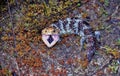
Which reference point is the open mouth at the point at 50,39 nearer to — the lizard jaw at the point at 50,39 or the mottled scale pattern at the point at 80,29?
the lizard jaw at the point at 50,39

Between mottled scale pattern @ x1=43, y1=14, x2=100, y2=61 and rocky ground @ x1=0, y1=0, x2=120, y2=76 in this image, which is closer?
rocky ground @ x1=0, y1=0, x2=120, y2=76

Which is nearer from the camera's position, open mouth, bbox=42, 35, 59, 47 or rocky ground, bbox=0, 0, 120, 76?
rocky ground, bbox=0, 0, 120, 76

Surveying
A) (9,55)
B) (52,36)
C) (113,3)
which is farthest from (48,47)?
(113,3)

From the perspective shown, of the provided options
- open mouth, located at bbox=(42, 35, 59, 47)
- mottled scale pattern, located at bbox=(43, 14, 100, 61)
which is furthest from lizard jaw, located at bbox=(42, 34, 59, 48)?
mottled scale pattern, located at bbox=(43, 14, 100, 61)

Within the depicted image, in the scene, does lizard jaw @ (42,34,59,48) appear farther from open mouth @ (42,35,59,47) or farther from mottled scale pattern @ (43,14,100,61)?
mottled scale pattern @ (43,14,100,61)

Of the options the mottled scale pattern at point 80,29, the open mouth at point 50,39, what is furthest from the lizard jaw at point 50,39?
the mottled scale pattern at point 80,29
